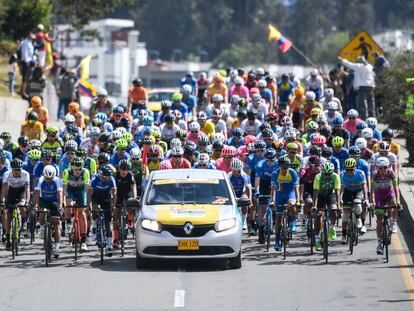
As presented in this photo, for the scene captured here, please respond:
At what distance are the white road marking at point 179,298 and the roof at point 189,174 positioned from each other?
11.7 ft

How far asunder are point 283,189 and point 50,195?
3.92m

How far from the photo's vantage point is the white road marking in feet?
68.7

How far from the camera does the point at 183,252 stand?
2397cm

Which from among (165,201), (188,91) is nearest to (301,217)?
(165,201)

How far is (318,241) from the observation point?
1040 inches

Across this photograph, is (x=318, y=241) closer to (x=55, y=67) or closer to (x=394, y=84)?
(x=394, y=84)

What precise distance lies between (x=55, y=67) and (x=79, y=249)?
87.4 feet

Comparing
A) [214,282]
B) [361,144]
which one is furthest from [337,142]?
[214,282]

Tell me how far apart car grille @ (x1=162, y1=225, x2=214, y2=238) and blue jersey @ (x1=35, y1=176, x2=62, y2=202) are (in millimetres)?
2697

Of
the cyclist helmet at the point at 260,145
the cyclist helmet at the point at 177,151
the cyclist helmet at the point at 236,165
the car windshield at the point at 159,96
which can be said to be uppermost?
the car windshield at the point at 159,96

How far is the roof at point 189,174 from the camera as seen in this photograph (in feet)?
83.6

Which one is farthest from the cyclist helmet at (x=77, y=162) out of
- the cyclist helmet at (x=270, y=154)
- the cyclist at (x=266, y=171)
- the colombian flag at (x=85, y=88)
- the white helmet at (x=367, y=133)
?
the colombian flag at (x=85, y=88)

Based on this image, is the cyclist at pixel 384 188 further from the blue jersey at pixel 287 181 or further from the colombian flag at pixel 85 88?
the colombian flag at pixel 85 88

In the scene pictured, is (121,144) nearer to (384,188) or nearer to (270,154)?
(270,154)
